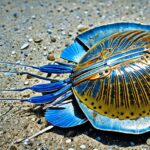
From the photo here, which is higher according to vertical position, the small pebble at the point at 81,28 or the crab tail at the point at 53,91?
the small pebble at the point at 81,28

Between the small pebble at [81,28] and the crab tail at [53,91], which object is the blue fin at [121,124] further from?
the small pebble at [81,28]

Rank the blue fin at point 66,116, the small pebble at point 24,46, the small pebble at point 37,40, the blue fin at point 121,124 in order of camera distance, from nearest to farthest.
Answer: the blue fin at point 121,124 < the blue fin at point 66,116 < the small pebble at point 24,46 < the small pebble at point 37,40

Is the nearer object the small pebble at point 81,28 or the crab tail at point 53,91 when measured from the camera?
the crab tail at point 53,91

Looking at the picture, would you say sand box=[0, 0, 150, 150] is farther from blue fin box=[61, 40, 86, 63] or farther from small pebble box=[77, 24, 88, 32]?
blue fin box=[61, 40, 86, 63]

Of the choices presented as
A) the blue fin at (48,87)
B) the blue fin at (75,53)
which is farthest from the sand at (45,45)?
the blue fin at (75,53)

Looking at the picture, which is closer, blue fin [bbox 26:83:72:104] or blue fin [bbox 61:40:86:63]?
blue fin [bbox 26:83:72:104]

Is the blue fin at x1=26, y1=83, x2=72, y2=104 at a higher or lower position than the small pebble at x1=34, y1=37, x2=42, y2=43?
lower

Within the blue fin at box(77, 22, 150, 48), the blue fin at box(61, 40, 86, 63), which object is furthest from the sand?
the blue fin at box(77, 22, 150, 48)

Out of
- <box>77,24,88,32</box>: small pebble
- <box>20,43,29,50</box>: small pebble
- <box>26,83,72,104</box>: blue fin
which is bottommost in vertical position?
<box>26,83,72,104</box>: blue fin
